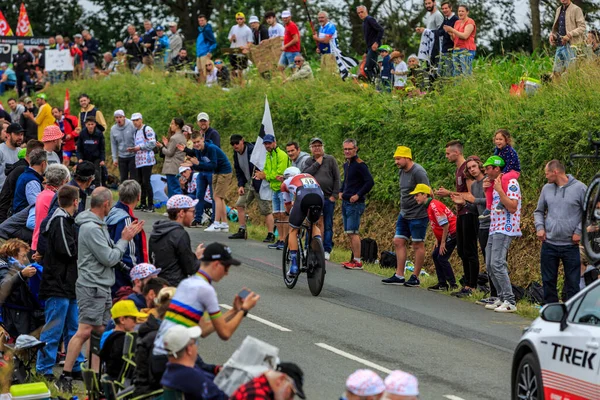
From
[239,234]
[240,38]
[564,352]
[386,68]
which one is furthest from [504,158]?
[240,38]

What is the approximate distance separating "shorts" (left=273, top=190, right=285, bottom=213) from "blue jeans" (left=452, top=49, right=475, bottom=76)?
4.47 metres

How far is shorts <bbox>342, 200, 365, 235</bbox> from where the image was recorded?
19.7 meters

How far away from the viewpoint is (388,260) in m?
20.0

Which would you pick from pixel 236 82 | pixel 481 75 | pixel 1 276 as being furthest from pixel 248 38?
pixel 1 276

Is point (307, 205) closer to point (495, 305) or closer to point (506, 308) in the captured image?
point (495, 305)

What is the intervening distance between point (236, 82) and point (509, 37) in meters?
14.2

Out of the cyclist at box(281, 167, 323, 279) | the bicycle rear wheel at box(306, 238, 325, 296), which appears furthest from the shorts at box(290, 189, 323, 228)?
the bicycle rear wheel at box(306, 238, 325, 296)

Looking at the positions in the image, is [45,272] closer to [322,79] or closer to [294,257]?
[294,257]

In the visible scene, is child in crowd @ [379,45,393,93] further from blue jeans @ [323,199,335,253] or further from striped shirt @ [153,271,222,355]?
striped shirt @ [153,271,222,355]

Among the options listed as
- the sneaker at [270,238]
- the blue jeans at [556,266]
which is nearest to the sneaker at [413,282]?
the blue jeans at [556,266]

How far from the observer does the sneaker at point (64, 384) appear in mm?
11453

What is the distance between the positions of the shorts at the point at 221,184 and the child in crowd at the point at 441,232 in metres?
6.31

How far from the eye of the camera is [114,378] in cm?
989

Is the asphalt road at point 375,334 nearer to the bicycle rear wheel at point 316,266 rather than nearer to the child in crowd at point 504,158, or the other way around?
the bicycle rear wheel at point 316,266
